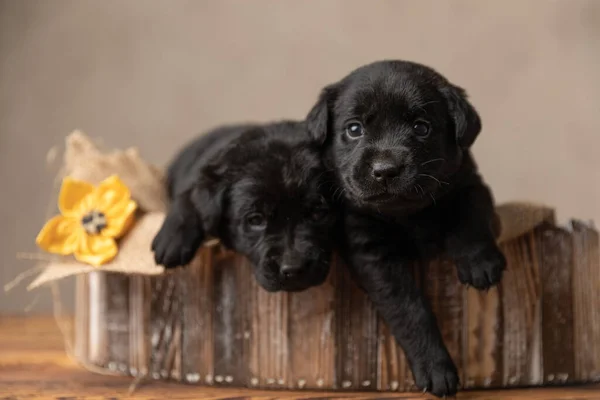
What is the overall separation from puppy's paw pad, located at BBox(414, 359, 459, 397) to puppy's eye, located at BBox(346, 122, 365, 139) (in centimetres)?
42

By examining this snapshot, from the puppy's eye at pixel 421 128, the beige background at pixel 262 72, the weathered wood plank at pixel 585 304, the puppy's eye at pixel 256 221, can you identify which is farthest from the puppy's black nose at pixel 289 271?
the beige background at pixel 262 72

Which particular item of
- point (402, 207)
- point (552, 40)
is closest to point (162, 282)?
point (402, 207)

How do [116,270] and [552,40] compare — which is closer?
[116,270]

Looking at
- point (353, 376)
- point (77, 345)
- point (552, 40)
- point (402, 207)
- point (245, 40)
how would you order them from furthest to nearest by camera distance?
point (245, 40) → point (552, 40) → point (77, 345) → point (353, 376) → point (402, 207)

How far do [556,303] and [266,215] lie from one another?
0.63 meters

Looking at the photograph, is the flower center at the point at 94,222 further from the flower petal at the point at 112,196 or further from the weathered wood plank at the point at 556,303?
the weathered wood plank at the point at 556,303

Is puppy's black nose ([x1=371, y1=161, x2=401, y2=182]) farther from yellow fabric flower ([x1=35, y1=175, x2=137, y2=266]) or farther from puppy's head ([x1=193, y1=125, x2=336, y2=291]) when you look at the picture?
yellow fabric flower ([x1=35, y1=175, x2=137, y2=266])

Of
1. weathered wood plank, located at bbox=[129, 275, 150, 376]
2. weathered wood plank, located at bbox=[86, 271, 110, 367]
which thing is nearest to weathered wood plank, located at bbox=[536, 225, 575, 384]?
weathered wood plank, located at bbox=[129, 275, 150, 376]

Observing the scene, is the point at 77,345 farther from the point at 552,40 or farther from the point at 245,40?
the point at 552,40

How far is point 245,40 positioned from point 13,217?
44.4 inches

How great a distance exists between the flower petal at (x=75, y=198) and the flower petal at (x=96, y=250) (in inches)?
3.7

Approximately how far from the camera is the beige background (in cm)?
230

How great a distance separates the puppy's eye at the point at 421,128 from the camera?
1.18m

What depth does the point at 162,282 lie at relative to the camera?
1.39 meters
